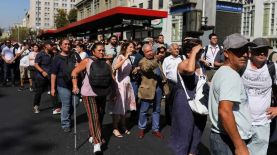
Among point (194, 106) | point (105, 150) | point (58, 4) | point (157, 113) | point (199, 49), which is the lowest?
point (105, 150)

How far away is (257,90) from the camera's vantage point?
414 centimetres

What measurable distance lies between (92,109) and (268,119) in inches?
113

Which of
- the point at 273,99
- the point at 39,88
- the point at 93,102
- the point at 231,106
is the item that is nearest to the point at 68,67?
the point at 93,102

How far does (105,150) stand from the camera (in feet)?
20.4

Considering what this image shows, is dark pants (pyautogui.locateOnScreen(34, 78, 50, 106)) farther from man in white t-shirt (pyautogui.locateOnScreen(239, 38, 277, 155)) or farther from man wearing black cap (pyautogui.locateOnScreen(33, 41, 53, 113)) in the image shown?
man in white t-shirt (pyautogui.locateOnScreen(239, 38, 277, 155))

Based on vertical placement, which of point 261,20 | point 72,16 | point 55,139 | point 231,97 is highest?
point 72,16

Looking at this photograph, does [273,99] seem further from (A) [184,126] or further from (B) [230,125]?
(B) [230,125]

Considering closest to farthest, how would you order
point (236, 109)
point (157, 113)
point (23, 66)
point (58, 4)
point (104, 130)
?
point (236, 109)
point (157, 113)
point (104, 130)
point (23, 66)
point (58, 4)

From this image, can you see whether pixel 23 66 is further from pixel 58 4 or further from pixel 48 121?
pixel 58 4

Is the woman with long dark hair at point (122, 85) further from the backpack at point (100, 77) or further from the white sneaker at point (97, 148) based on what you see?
the white sneaker at point (97, 148)

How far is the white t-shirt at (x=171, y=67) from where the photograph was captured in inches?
293

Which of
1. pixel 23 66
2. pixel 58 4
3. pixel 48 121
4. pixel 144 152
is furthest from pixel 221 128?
pixel 58 4

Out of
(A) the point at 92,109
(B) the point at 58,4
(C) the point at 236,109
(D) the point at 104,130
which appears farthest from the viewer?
(B) the point at 58,4

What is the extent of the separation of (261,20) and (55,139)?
51.1ft
